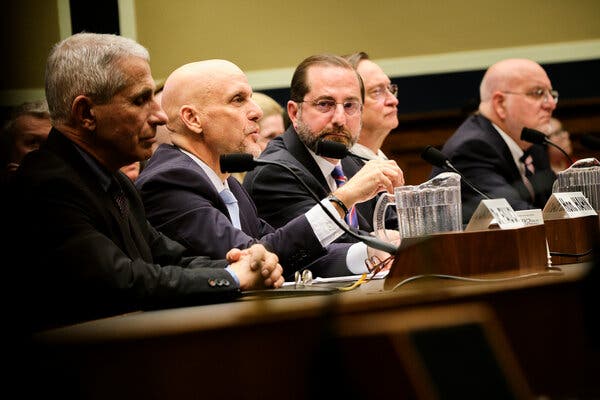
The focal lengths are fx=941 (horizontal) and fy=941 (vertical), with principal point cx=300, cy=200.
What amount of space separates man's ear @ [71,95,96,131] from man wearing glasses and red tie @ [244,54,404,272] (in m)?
0.94

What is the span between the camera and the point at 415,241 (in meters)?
1.98

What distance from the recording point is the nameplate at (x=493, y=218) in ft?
6.75

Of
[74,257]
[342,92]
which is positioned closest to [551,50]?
[342,92]

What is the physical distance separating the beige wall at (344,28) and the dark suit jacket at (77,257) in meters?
3.05

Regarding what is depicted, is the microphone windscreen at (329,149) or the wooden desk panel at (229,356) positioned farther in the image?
the microphone windscreen at (329,149)

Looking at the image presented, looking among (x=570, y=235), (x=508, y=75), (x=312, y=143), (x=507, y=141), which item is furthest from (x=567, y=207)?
(x=508, y=75)

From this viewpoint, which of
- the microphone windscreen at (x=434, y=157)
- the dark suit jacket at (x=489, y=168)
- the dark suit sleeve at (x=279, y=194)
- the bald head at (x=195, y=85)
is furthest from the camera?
the dark suit jacket at (x=489, y=168)

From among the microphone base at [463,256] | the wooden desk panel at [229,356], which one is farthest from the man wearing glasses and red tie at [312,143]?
the wooden desk panel at [229,356]

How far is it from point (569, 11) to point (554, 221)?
3.28 metres

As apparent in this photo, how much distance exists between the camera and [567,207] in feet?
8.33

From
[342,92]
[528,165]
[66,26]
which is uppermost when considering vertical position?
[66,26]

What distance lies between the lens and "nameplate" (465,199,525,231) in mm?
2059

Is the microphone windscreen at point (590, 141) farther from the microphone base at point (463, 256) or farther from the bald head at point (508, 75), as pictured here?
the bald head at point (508, 75)

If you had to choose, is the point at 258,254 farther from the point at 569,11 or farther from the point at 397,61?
the point at 569,11
